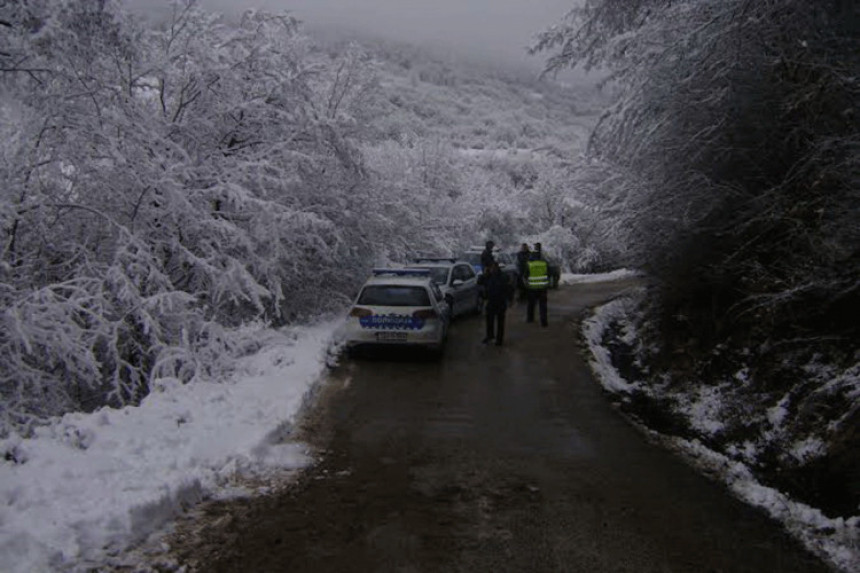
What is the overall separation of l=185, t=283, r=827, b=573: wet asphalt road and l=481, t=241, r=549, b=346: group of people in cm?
443

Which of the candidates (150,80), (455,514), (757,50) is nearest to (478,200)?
(150,80)

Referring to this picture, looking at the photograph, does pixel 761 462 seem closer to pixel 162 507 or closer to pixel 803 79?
pixel 803 79

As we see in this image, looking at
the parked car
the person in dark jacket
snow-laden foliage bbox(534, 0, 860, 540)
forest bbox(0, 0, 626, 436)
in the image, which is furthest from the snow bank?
the parked car

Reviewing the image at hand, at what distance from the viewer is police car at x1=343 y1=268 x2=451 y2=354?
12562mm

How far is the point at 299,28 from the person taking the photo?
16.3 metres

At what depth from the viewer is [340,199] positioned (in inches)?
672

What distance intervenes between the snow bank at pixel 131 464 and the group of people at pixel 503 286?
19.1 feet

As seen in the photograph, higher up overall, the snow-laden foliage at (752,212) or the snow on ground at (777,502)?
the snow-laden foliage at (752,212)

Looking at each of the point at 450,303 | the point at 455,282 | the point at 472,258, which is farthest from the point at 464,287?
the point at 472,258

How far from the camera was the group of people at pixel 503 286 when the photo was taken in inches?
560

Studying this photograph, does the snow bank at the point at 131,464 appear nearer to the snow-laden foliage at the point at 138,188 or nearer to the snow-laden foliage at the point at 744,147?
the snow-laden foliage at the point at 138,188

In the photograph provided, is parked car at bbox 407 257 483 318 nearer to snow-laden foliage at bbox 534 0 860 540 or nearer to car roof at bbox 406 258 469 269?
car roof at bbox 406 258 469 269

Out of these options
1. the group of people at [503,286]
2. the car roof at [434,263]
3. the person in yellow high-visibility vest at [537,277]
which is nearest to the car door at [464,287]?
the car roof at [434,263]

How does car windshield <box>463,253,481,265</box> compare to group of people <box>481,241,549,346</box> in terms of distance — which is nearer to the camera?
group of people <box>481,241,549,346</box>
